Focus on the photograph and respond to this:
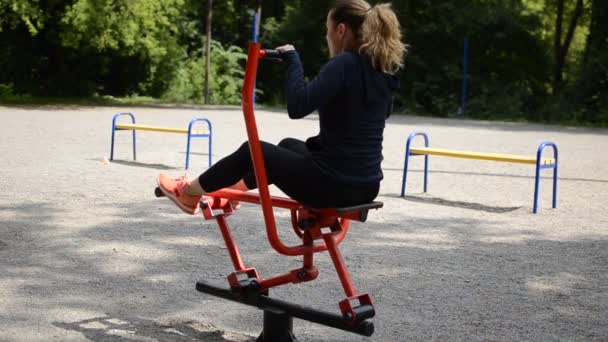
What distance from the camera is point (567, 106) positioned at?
26688mm

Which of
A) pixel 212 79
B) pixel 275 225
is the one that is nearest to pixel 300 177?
pixel 275 225

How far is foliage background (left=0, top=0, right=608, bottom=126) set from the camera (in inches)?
1042

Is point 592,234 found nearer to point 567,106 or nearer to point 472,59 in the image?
point 567,106

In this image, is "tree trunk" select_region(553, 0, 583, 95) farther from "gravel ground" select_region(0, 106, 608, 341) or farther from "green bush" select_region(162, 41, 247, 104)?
"gravel ground" select_region(0, 106, 608, 341)

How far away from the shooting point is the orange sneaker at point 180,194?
414 centimetres

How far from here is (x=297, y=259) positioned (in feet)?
19.6

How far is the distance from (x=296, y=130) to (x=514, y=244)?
11633 mm

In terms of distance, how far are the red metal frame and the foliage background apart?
74.3 feet

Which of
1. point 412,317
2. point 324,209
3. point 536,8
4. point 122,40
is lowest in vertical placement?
point 412,317

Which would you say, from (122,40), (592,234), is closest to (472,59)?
(122,40)

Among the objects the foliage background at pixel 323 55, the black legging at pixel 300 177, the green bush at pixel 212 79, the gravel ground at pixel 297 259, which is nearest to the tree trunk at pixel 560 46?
the foliage background at pixel 323 55

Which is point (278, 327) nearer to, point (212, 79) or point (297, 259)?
point (297, 259)

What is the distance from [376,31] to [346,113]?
14.8 inches

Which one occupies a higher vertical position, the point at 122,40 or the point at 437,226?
the point at 122,40
